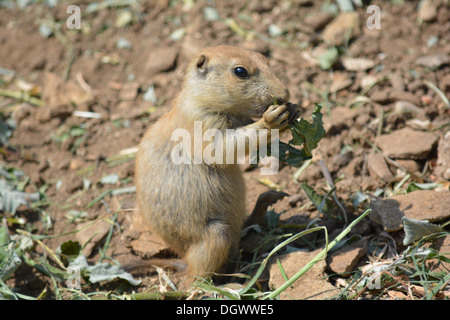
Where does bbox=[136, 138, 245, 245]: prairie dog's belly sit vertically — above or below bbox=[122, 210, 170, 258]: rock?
above

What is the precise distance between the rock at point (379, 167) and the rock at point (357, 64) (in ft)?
5.32

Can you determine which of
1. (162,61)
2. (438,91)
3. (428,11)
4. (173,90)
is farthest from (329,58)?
(162,61)

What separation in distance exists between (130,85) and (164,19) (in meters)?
1.49

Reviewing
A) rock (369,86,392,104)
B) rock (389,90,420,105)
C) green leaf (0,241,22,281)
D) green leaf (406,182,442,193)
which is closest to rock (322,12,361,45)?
rock (369,86,392,104)

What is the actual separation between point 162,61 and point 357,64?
2862mm

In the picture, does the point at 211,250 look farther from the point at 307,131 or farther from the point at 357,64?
the point at 357,64

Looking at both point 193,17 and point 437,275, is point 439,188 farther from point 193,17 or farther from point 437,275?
point 193,17

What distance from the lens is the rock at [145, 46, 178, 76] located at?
718cm

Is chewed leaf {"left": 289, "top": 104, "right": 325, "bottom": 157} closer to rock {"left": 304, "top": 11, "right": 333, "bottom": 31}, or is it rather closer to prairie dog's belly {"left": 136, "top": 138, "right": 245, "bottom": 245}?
prairie dog's belly {"left": 136, "top": 138, "right": 245, "bottom": 245}

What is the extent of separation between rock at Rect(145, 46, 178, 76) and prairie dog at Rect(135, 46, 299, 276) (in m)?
2.77

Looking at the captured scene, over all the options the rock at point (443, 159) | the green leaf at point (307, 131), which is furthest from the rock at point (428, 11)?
the green leaf at point (307, 131)

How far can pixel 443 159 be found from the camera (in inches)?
198

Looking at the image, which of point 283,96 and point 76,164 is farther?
point 76,164
